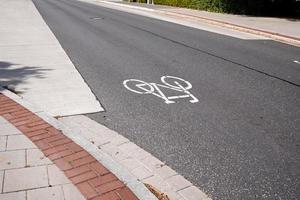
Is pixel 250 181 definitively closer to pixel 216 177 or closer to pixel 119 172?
pixel 216 177

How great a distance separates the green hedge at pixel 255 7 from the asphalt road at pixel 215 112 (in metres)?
14.4

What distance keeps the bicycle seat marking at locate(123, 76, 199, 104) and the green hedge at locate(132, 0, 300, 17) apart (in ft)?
65.6

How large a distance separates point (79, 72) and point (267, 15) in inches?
848

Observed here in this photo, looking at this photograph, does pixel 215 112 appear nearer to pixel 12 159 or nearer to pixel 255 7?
pixel 12 159

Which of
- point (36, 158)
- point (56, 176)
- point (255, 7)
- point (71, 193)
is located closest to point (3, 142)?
point (36, 158)

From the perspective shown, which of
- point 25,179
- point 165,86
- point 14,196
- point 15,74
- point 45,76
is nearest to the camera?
point 14,196

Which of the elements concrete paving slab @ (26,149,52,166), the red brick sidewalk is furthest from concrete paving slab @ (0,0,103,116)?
concrete paving slab @ (26,149,52,166)

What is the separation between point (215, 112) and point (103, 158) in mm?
2721

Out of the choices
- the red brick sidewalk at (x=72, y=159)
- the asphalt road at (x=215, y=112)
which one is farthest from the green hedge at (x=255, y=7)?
the red brick sidewalk at (x=72, y=159)

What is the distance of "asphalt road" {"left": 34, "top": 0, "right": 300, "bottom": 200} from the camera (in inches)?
177

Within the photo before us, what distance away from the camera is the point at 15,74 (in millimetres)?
8648

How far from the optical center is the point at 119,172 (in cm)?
422

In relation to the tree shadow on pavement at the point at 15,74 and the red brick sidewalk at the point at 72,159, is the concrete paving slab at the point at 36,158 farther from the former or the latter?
the tree shadow on pavement at the point at 15,74

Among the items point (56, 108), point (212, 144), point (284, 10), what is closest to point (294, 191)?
point (212, 144)
